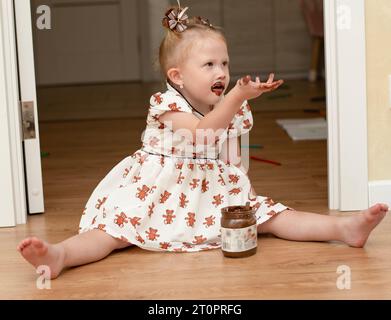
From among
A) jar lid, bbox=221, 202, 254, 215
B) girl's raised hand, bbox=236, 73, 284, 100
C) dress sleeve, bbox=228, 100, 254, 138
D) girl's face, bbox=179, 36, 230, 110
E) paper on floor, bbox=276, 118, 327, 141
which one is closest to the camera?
girl's raised hand, bbox=236, 73, 284, 100

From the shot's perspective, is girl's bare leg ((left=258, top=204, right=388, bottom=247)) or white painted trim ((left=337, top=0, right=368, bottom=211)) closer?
girl's bare leg ((left=258, top=204, right=388, bottom=247))

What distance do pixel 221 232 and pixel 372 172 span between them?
614 mm

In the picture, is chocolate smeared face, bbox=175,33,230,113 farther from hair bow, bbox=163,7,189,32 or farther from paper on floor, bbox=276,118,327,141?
paper on floor, bbox=276,118,327,141

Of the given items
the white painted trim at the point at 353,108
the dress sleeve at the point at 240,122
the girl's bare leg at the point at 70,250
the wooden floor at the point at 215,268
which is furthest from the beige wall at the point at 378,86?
the girl's bare leg at the point at 70,250

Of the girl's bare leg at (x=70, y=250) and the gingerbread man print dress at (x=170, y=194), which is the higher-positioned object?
the gingerbread man print dress at (x=170, y=194)

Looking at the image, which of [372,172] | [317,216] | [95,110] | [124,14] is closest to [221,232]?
[317,216]

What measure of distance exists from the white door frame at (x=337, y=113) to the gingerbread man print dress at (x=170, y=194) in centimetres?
32

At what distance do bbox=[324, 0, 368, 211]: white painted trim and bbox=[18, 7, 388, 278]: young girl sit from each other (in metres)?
0.32

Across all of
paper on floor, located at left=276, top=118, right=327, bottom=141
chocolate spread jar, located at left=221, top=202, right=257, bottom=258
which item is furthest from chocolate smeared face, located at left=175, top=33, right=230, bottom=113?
paper on floor, located at left=276, top=118, right=327, bottom=141

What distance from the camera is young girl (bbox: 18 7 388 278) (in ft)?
6.19

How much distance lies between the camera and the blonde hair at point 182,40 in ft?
6.40

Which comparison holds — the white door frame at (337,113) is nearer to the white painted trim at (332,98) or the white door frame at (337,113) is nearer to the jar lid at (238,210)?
the white painted trim at (332,98)

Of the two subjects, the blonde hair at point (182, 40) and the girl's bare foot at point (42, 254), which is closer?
the girl's bare foot at point (42, 254)

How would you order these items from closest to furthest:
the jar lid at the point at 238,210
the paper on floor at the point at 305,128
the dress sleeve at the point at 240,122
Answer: the jar lid at the point at 238,210 < the dress sleeve at the point at 240,122 < the paper on floor at the point at 305,128
